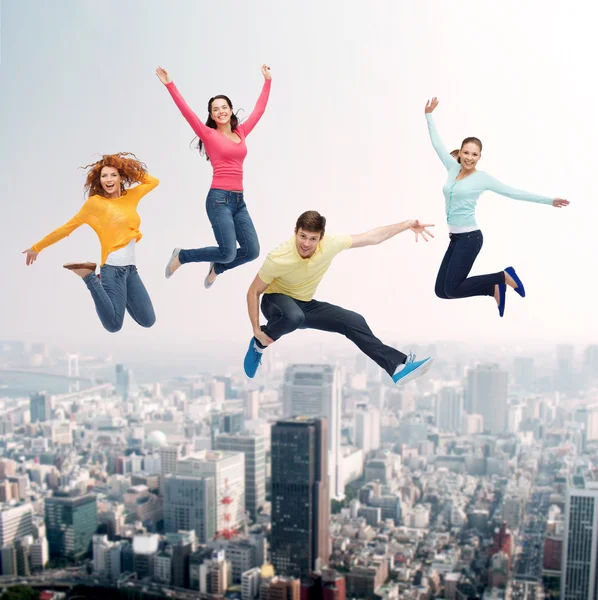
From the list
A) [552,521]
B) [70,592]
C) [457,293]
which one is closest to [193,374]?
[70,592]

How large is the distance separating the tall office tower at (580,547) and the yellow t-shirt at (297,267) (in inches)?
364

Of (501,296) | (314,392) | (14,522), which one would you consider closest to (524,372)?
(314,392)

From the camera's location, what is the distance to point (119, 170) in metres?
2.94

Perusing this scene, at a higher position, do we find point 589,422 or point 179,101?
point 179,101

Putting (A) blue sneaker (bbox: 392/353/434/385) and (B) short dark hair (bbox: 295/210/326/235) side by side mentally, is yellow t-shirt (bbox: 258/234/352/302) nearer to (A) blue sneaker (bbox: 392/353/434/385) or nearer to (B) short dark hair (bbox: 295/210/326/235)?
(B) short dark hair (bbox: 295/210/326/235)

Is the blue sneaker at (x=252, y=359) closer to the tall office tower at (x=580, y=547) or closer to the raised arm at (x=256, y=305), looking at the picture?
the raised arm at (x=256, y=305)

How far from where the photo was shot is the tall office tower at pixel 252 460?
46.5 ft

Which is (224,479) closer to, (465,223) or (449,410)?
(449,410)

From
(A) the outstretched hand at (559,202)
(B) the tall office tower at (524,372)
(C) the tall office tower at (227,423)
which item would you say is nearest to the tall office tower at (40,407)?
(C) the tall office tower at (227,423)

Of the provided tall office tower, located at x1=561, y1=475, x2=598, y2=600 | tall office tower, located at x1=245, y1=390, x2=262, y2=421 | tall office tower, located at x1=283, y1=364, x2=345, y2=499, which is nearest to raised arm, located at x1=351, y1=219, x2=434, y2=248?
tall office tower, located at x1=561, y1=475, x2=598, y2=600

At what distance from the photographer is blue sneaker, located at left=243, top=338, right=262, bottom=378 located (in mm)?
2768

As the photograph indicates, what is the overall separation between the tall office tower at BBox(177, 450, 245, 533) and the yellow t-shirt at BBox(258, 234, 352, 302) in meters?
10.9

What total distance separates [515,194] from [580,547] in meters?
9.29

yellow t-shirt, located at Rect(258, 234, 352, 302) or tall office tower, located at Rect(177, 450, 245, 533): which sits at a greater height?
yellow t-shirt, located at Rect(258, 234, 352, 302)
